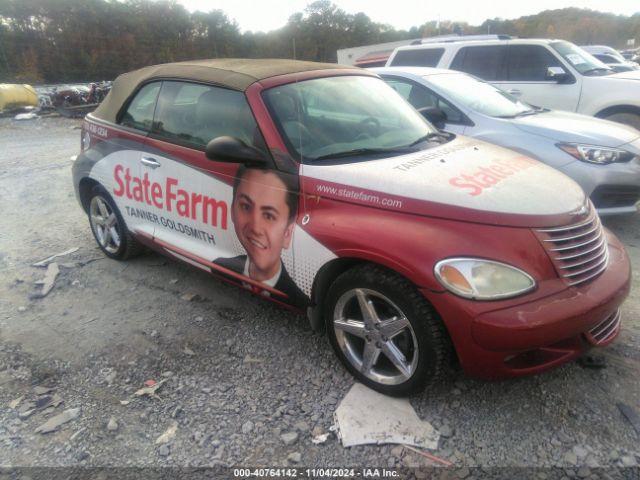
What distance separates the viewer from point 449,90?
17.1 feet

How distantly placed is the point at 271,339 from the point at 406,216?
138cm

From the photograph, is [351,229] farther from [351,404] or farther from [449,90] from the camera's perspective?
[449,90]

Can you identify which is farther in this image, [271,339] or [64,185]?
[64,185]

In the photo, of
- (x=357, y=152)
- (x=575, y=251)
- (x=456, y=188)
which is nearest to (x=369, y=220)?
(x=456, y=188)

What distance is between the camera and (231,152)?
107 inches

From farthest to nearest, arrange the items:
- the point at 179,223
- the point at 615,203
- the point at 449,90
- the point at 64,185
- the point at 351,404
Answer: the point at 64,185 < the point at 449,90 < the point at 615,203 < the point at 179,223 < the point at 351,404

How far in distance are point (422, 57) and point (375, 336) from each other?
6.62m

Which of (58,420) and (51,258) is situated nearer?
(58,420)

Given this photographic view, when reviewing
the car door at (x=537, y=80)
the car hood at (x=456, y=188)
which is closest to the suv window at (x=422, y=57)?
the car door at (x=537, y=80)

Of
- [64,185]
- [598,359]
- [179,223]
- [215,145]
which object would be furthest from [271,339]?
[64,185]

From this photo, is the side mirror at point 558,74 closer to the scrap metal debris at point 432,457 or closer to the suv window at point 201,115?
the suv window at point 201,115

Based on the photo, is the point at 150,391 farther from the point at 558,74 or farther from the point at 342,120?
the point at 558,74

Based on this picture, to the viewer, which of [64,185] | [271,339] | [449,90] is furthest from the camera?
[64,185]

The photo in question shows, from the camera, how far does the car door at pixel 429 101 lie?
16.4 feet
